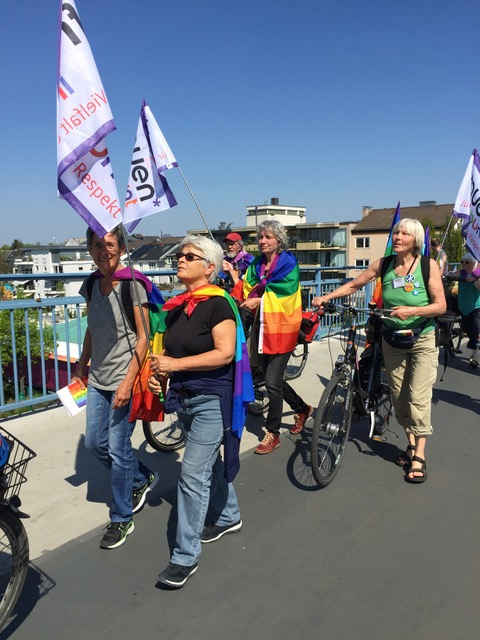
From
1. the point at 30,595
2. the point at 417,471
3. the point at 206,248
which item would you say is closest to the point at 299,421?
the point at 417,471

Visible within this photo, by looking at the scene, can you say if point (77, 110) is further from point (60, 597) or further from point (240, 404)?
point (60, 597)

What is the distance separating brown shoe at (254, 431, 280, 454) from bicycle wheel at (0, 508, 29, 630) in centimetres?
237

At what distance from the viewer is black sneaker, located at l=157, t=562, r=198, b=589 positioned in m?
2.66

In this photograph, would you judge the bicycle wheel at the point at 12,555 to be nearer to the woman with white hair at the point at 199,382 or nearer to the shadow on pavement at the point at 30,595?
the shadow on pavement at the point at 30,595

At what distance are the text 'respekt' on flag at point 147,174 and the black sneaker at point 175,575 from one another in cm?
264

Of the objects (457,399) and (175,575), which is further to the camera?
(457,399)

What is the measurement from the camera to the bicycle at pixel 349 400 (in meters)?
3.79

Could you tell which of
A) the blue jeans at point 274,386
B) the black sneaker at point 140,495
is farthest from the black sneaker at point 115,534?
the blue jeans at point 274,386

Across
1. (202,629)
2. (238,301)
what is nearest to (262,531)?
(202,629)

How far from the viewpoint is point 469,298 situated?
741cm

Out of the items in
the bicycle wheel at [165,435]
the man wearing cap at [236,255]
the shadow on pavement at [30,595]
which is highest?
the man wearing cap at [236,255]

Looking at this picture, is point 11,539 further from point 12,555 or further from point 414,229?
point 414,229

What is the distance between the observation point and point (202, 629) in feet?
7.91

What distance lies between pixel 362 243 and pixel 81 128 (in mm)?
66592
